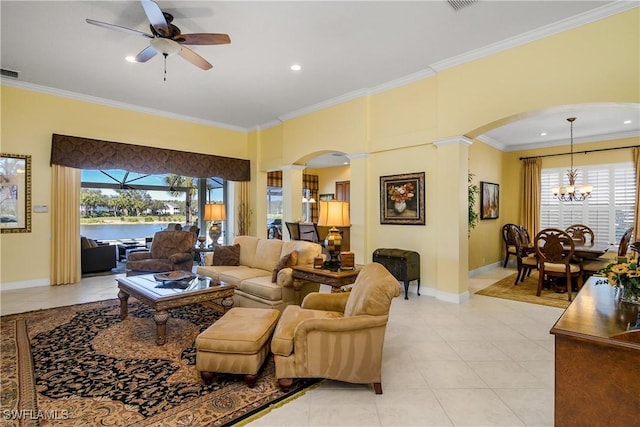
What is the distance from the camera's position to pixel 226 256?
192 inches

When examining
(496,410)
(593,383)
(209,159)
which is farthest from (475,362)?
(209,159)

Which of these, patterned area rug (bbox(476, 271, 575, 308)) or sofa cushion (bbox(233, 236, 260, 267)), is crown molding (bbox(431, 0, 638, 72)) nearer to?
patterned area rug (bbox(476, 271, 575, 308))

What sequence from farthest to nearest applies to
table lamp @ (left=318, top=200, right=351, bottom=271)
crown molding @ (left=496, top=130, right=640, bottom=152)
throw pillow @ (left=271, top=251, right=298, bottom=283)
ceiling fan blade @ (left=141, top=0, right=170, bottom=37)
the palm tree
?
the palm tree → crown molding @ (left=496, top=130, right=640, bottom=152) → throw pillow @ (left=271, top=251, right=298, bottom=283) → table lamp @ (left=318, top=200, right=351, bottom=271) → ceiling fan blade @ (left=141, top=0, right=170, bottom=37)

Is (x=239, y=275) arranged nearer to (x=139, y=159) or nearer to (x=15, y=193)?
(x=139, y=159)

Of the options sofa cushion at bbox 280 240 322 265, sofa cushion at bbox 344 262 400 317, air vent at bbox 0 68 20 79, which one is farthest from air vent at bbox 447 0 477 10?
air vent at bbox 0 68 20 79

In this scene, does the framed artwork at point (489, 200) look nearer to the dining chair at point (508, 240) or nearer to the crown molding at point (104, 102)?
the dining chair at point (508, 240)

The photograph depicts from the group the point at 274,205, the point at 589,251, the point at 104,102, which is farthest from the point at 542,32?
the point at 274,205

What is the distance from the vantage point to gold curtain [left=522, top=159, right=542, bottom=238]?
301 inches

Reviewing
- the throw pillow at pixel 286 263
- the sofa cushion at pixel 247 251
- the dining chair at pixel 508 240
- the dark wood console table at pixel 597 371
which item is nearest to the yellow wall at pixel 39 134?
the sofa cushion at pixel 247 251

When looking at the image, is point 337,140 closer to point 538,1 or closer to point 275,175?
point 538,1

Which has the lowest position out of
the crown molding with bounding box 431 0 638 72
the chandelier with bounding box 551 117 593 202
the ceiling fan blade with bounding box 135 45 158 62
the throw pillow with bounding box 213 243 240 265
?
the throw pillow with bounding box 213 243 240 265

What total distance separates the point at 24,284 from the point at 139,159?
2872 mm

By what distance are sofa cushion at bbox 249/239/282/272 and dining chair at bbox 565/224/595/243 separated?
5.81 metres

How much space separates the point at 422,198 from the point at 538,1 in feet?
8.80
